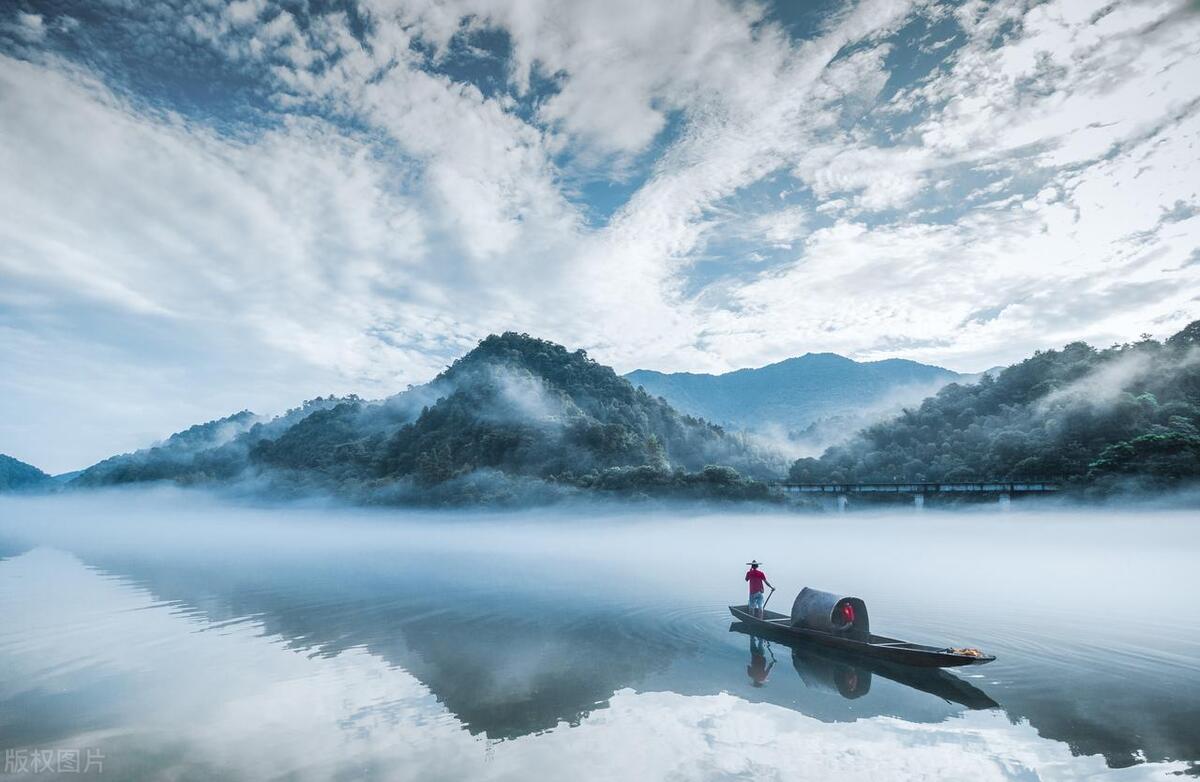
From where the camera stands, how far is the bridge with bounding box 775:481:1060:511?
70.6m

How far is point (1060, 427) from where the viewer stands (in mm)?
74750

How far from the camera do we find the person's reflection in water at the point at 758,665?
1786 cm

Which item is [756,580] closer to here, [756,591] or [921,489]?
[756,591]

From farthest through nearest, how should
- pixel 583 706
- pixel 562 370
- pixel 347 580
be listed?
1. pixel 562 370
2. pixel 347 580
3. pixel 583 706

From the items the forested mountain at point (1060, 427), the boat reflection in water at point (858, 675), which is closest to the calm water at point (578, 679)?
the boat reflection in water at point (858, 675)

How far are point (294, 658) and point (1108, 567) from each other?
53033mm

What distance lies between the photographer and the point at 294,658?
20.5 meters

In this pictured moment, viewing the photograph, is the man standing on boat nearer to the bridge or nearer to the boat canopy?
the boat canopy

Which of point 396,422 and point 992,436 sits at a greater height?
point 396,422

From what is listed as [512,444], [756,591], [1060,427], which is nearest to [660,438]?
[512,444]

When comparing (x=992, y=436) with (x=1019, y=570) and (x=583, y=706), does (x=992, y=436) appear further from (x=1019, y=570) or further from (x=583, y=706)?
(x=583, y=706)

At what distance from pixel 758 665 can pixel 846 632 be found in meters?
3.56

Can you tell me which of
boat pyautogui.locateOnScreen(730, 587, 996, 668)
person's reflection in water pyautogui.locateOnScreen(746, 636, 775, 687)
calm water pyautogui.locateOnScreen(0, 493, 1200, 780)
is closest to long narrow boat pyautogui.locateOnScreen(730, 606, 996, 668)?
boat pyautogui.locateOnScreen(730, 587, 996, 668)

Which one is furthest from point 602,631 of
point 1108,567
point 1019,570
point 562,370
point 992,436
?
point 562,370
